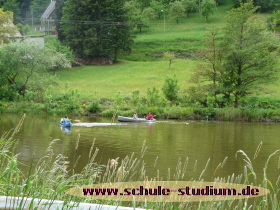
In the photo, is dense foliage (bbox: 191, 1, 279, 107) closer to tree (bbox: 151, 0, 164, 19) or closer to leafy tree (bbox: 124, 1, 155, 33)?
leafy tree (bbox: 124, 1, 155, 33)

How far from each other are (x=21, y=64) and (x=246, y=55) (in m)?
20.8

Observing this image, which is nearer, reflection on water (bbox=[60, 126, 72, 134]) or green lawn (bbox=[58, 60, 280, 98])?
reflection on water (bbox=[60, 126, 72, 134])

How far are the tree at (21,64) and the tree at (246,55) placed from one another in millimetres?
17208

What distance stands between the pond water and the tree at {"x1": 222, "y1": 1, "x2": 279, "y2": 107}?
6843mm

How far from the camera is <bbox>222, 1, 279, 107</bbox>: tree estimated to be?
42.6m

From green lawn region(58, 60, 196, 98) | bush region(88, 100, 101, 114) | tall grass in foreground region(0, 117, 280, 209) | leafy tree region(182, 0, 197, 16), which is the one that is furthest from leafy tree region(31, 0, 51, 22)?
tall grass in foreground region(0, 117, 280, 209)

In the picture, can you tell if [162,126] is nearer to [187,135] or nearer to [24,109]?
[187,135]

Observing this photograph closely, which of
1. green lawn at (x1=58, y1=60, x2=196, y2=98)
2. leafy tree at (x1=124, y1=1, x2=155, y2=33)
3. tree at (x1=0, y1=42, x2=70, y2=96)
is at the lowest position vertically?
green lawn at (x1=58, y1=60, x2=196, y2=98)

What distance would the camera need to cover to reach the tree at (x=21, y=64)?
43.5 metres

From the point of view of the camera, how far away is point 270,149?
24.4 m

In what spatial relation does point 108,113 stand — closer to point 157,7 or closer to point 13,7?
point 157,7

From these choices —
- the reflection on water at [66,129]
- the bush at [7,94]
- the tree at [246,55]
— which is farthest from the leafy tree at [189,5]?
the reflection on water at [66,129]

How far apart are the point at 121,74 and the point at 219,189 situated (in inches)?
1995

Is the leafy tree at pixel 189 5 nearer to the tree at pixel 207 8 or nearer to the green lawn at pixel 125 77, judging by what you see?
the tree at pixel 207 8
